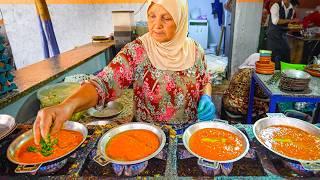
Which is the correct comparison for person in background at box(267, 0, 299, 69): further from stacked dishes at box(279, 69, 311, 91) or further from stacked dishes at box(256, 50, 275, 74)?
stacked dishes at box(279, 69, 311, 91)

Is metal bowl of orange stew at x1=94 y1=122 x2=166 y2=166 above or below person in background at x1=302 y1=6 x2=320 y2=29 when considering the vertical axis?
below

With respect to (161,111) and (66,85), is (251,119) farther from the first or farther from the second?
(66,85)

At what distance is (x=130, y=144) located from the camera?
1.19 meters

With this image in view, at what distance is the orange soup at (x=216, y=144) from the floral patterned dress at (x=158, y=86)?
43 centimetres

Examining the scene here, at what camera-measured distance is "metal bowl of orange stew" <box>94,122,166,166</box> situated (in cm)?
108

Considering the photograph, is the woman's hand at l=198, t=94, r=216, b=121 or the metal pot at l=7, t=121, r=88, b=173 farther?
the woman's hand at l=198, t=94, r=216, b=121

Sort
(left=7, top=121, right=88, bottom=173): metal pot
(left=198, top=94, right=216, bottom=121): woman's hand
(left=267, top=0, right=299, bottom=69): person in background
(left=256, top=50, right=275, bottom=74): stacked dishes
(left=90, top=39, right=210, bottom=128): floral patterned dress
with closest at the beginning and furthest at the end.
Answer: (left=7, top=121, right=88, bottom=173): metal pot < (left=198, top=94, right=216, bottom=121): woman's hand < (left=90, top=39, right=210, bottom=128): floral patterned dress < (left=256, top=50, right=275, bottom=74): stacked dishes < (left=267, top=0, right=299, bottom=69): person in background

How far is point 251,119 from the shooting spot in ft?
12.3

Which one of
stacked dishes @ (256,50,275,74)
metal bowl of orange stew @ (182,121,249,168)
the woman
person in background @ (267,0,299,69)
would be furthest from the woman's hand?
person in background @ (267,0,299,69)

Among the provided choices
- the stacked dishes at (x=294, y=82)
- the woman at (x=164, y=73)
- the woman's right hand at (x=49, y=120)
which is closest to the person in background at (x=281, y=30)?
the stacked dishes at (x=294, y=82)

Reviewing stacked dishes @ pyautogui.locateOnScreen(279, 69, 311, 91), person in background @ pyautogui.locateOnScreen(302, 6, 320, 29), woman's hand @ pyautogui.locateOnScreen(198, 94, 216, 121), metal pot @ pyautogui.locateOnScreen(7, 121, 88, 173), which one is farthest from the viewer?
person in background @ pyautogui.locateOnScreen(302, 6, 320, 29)

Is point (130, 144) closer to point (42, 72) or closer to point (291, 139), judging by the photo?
point (291, 139)

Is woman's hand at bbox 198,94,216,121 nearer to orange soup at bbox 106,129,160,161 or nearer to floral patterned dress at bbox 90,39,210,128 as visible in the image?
floral patterned dress at bbox 90,39,210,128

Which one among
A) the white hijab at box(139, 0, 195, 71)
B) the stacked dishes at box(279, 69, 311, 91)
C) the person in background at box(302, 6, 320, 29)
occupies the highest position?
the person in background at box(302, 6, 320, 29)
